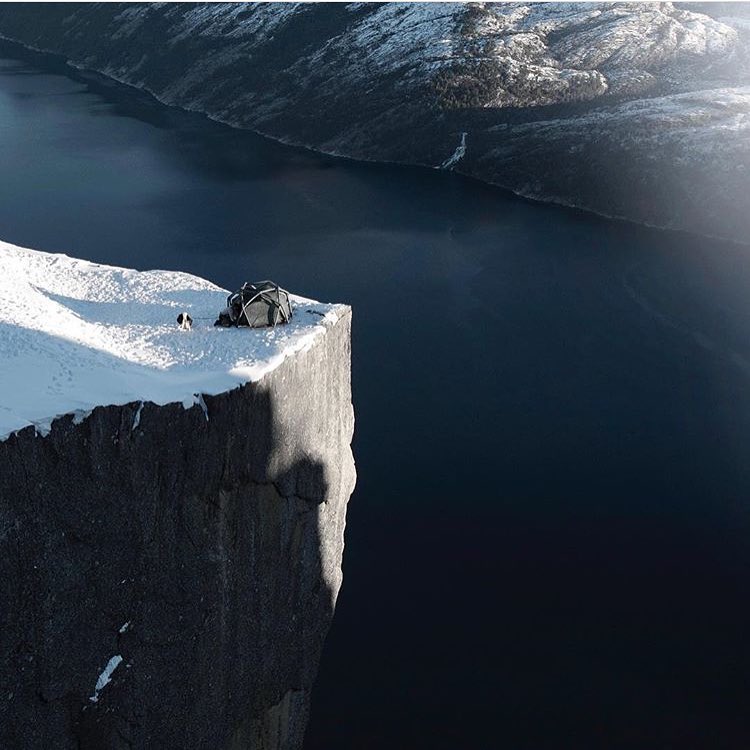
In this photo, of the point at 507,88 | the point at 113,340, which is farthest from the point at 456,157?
the point at 113,340

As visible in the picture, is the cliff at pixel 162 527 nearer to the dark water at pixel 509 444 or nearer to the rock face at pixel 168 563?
the rock face at pixel 168 563

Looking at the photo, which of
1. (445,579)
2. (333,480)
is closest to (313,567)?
(333,480)

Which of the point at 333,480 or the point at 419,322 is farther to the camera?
the point at 419,322

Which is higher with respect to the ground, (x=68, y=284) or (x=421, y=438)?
(x=68, y=284)

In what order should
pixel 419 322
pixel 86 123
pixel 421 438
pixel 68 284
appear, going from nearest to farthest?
pixel 68 284 < pixel 421 438 < pixel 419 322 < pixel 86 123

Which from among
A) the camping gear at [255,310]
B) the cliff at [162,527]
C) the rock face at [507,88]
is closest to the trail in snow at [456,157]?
the rock face at [507,88]

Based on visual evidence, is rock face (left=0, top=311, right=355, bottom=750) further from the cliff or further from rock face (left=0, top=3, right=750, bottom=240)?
rock face (left=0, top=3, right=750, bottom=240)

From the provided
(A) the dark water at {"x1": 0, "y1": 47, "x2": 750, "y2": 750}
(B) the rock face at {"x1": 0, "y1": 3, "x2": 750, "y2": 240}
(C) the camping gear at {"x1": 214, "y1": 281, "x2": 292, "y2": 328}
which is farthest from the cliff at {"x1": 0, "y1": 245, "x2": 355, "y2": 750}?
(B) the rock face at {"x1": 0, "y1": 3, "x2": 750, "y2": 240}

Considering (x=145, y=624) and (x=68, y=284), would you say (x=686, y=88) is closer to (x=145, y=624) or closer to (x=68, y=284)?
(x=68, y=284)
